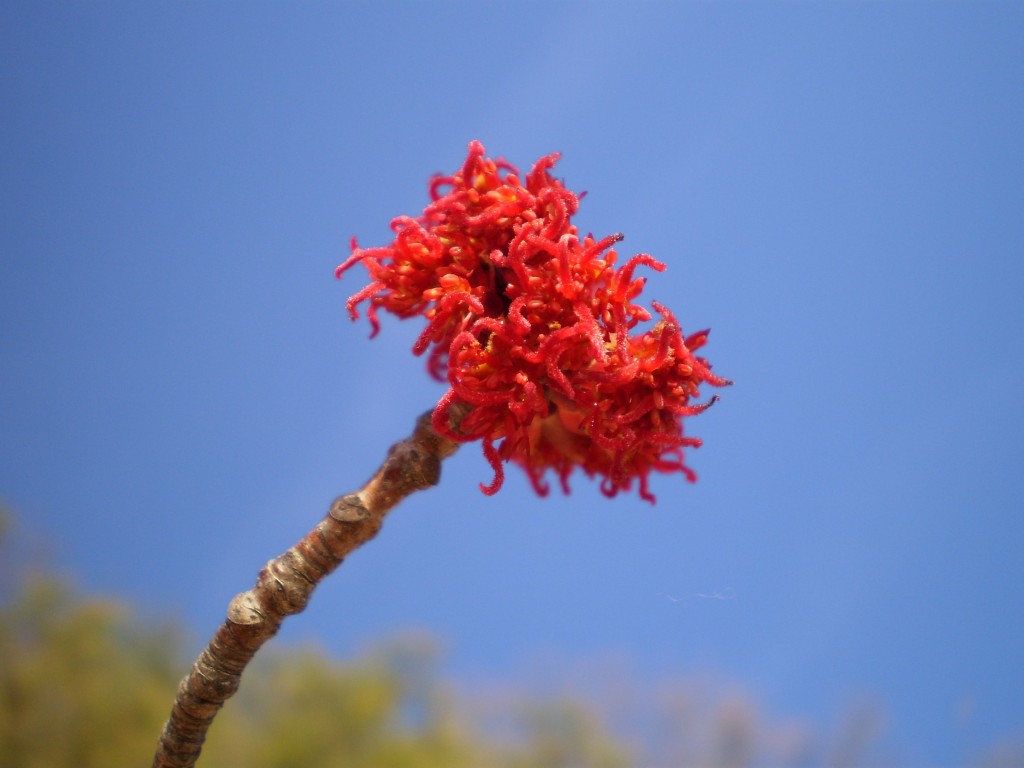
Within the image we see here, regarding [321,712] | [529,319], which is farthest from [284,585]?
[321,712]

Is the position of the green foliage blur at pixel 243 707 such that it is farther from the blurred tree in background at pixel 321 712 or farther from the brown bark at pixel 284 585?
the brown bark at pixel 284 585

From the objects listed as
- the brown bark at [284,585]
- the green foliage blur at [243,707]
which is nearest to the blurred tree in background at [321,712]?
the green foliage blur at [243,707]

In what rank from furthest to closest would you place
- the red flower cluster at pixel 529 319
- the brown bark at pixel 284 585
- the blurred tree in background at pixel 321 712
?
1. the blurred tree in background at pixel 321 712
2. the brown bark at pixel 284 585
3. the red flower cluster at pixel 529 319

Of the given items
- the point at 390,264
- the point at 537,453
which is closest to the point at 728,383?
the point at 537,453

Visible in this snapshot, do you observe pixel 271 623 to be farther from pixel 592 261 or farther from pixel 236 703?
pixel 236 703

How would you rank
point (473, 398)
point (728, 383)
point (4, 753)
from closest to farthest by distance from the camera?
1. point (473, 398)
2. point (728, 383)
3. point (4, 753)

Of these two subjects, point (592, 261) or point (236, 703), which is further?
point (236, 703)
